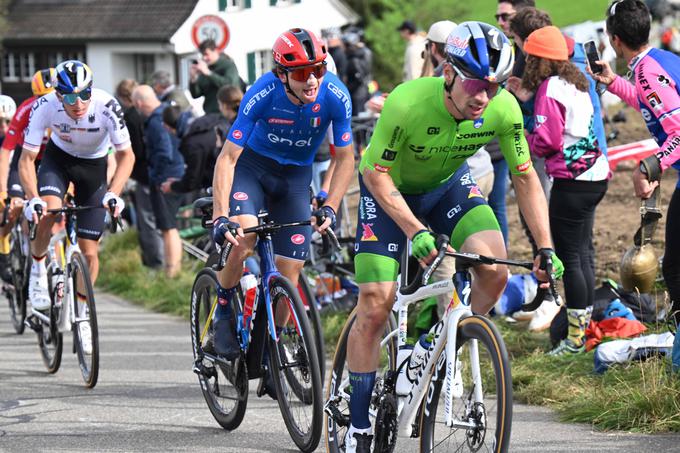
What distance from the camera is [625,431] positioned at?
6.58m

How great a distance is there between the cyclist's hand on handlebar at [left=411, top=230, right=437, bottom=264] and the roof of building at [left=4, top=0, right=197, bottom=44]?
51489mm

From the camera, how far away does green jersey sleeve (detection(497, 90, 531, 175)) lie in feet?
18.2

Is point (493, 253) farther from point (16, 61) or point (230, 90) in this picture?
point (16, 61)

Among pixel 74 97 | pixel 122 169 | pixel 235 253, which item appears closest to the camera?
pixel 235 253

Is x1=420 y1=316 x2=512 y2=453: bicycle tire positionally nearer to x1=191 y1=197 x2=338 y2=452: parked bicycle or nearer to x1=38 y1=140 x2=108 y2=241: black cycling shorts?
x1=191 y1=197 x2=338 y2=452: parked bicycle

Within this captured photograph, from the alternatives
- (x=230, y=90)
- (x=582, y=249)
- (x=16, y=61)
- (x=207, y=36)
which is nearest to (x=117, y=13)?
(x=16, y=61)

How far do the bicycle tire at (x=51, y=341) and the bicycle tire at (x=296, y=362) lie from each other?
2.86 metres

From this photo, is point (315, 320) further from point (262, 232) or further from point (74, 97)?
point (74, 97)

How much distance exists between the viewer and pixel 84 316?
870 cm

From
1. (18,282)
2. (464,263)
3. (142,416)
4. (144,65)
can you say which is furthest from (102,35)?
(464,263)

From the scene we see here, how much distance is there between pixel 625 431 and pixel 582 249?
6.61 ft

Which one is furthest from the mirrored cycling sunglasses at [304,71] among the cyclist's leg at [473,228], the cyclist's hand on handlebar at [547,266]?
the cyclist's hand on handlebar at [547,266]

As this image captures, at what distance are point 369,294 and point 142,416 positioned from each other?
2.53 m

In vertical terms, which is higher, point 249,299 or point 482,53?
point 482,53
